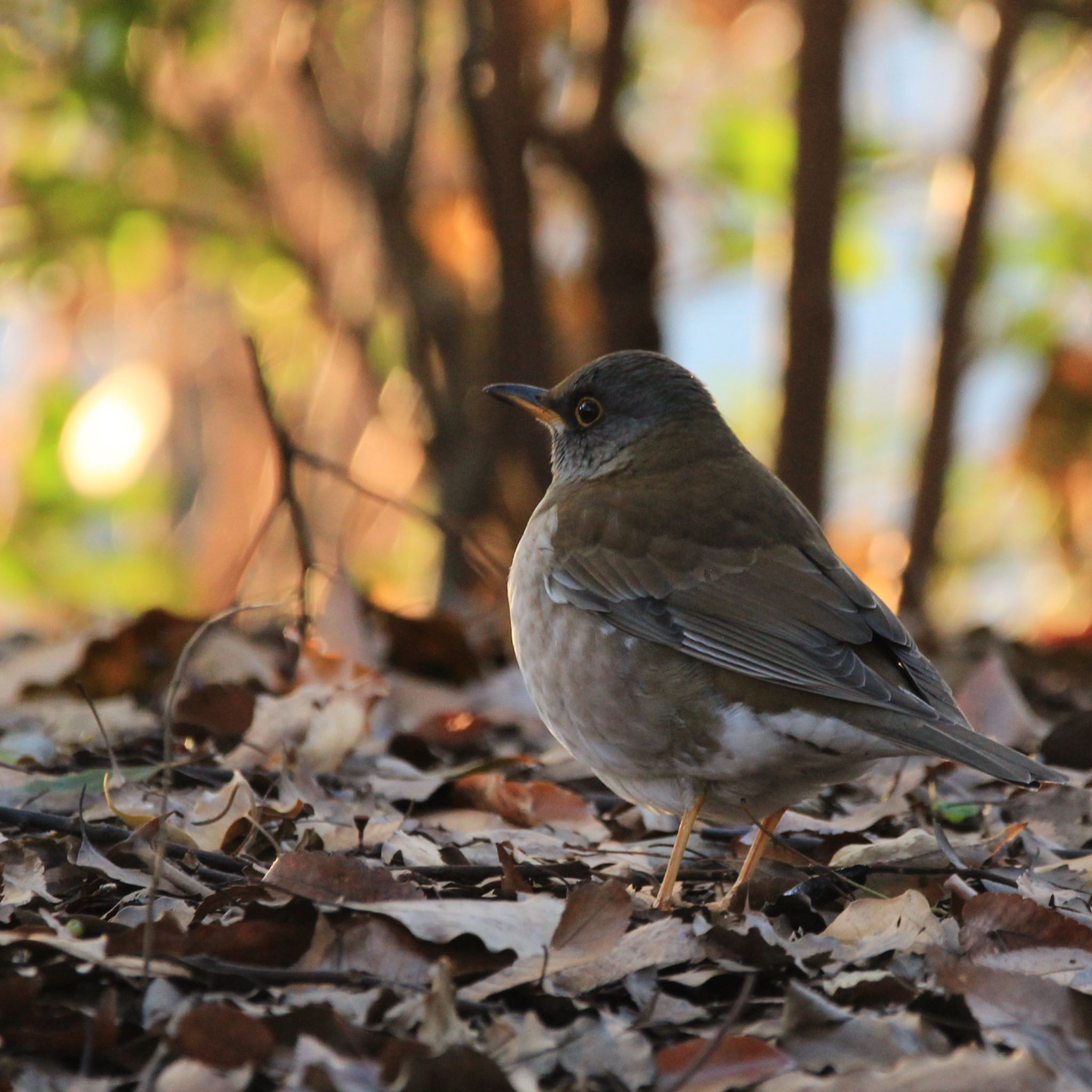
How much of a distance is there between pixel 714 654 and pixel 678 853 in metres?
0.50

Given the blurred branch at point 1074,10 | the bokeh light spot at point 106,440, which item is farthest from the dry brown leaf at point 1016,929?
the bokeh light spot at point 106,440

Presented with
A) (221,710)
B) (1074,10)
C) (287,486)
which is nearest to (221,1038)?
(221,710)

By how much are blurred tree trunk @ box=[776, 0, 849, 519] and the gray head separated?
84.3 inches

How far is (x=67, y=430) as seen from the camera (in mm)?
9266

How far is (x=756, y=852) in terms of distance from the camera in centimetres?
350

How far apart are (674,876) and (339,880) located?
3.01 feet

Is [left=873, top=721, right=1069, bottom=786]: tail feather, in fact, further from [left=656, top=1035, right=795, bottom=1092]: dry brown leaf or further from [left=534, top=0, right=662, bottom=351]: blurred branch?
[left=534, top=0, right=662, bottom=351]: blurred branch

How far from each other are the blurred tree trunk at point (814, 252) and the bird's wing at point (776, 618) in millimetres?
2805

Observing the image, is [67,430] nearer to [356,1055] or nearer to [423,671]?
[423,671]

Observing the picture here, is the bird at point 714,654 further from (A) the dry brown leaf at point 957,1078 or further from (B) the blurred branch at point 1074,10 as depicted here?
(B) the blurred branch at point 1074,10

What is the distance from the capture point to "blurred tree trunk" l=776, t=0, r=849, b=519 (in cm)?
632

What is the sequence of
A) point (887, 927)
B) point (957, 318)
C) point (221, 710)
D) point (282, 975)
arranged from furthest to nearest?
point (957, 318) < point (221, 710) < point (887, 927) < point (282, 975)

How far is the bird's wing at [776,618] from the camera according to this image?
3.41 meters

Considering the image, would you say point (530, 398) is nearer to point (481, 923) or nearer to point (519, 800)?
point (519, 800)
